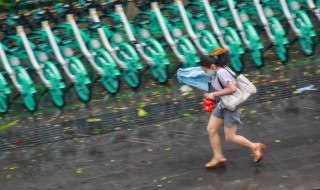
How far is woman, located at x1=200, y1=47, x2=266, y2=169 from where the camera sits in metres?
8.03

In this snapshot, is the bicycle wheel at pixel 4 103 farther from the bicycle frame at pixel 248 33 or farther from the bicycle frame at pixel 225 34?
the bicycle frame at pixel 248 33

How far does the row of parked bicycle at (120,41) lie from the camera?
36.5 ft

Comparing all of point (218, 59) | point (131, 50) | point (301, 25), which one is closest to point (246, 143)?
point (218, 59)

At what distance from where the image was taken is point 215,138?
833 centimetres

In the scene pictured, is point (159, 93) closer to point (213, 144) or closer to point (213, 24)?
point (213, 24)

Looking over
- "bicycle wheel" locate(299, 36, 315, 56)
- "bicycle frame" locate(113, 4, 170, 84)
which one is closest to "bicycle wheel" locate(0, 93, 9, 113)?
"bicycle frame" locate(113, 4, 170, 84)

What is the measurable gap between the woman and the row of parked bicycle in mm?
3144

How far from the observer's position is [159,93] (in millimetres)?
11367

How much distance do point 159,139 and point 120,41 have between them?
8.49ft

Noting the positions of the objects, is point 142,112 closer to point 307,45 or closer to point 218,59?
point 218,59

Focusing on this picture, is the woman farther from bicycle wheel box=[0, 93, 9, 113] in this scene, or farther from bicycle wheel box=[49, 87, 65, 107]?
bicycle wheel box=[0, 93, 9, 113]

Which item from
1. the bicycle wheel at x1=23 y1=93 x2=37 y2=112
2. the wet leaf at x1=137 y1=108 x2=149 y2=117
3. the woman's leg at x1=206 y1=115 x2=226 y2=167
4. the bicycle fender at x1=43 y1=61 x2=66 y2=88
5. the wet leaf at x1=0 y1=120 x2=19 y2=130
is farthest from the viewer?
the bicycle wheel at x1=23 y1=93 x2=37 y2=112

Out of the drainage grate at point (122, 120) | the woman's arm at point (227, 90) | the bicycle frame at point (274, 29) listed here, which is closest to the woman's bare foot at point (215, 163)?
the woman's arm at point (227, 90)

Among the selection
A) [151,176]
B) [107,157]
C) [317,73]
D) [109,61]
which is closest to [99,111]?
[109,61]
